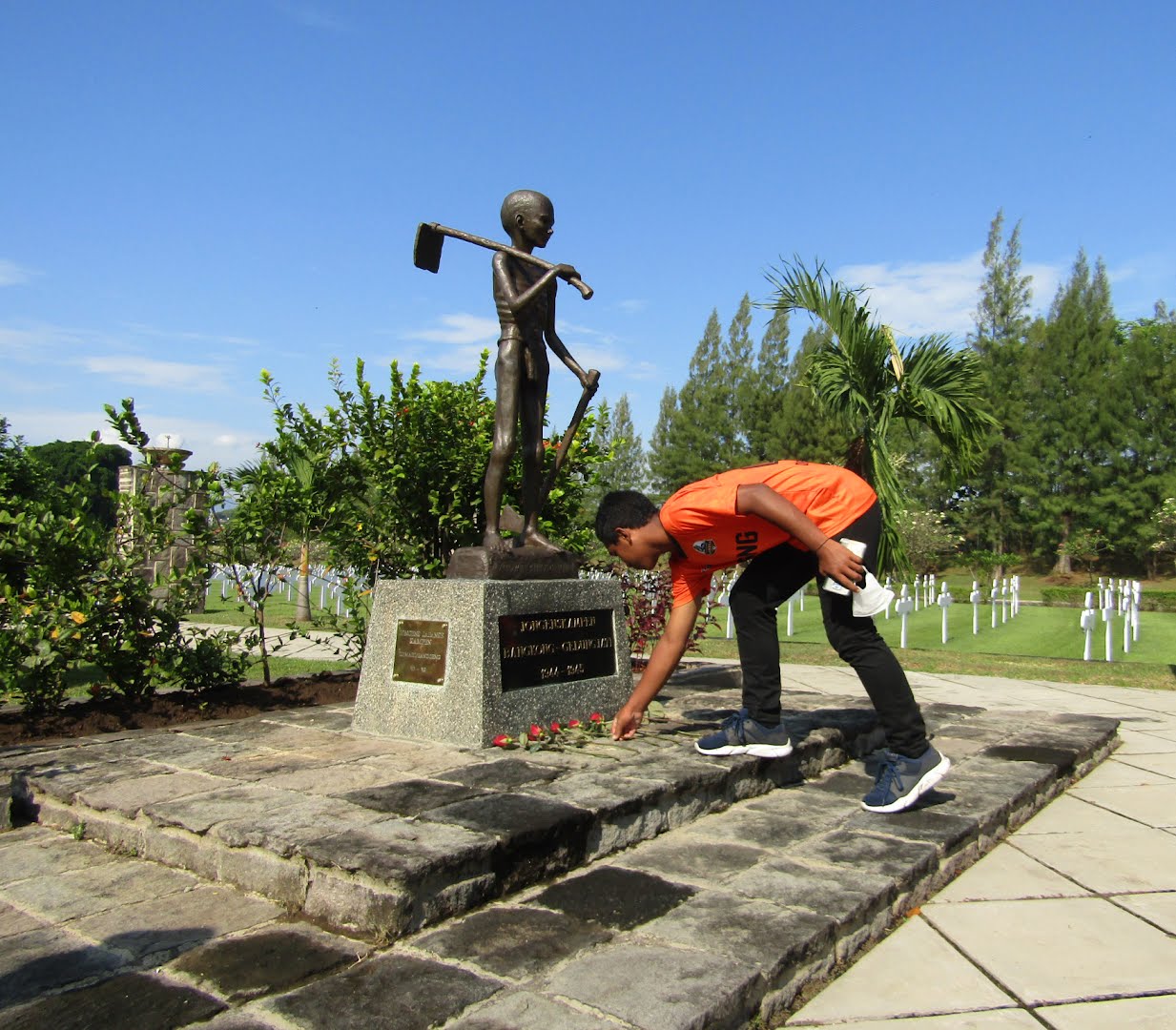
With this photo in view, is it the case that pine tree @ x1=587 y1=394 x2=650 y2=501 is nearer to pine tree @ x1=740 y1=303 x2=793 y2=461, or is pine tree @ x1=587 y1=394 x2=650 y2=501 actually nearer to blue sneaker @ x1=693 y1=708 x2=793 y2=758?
pine tree @ x1=740 y1=303 x2=793 y2=461

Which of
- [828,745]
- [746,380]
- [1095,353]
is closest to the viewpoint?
[828,745]

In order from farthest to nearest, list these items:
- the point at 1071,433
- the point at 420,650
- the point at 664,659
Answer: the point at 1071,433 < the point at 420,650 < the point at 664,659

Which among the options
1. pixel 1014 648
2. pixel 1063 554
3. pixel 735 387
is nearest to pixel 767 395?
pixel 735 387

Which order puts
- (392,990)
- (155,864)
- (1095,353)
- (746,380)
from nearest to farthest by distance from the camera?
(392,990) → (155,864) → (1095,353) → (746,380)

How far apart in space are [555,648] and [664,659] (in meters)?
0.86

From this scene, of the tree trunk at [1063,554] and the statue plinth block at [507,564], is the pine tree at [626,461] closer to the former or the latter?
the tree trunk at [1063,554]

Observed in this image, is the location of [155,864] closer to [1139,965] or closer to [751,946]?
[751,946]

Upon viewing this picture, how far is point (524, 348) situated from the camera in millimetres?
4848

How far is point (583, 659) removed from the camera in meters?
4.82

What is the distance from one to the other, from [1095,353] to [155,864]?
1793 inches

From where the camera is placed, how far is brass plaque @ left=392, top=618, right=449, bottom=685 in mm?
4367

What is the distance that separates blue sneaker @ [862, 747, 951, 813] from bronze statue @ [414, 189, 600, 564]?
2078 millimetres

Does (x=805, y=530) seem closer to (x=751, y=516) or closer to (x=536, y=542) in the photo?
(x=751, y=516)

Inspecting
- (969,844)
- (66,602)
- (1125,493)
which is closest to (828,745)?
(969,844)
